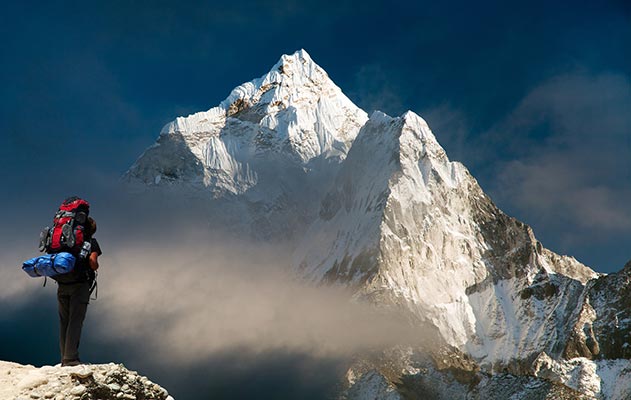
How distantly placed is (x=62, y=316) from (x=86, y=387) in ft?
10.0

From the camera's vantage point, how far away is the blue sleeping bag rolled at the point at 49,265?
20375 mm

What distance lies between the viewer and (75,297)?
21.5 m

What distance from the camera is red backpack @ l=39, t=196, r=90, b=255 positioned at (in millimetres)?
21125

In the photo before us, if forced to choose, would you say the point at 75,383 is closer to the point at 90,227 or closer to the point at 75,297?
the point at 75,297

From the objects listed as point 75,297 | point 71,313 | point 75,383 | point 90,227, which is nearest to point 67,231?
point 90,227

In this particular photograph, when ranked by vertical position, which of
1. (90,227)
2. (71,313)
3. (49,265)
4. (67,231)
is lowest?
(71,313)

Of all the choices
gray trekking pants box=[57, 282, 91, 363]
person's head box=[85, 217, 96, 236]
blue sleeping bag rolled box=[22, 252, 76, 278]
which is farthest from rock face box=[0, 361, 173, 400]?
person's head box=[85, 217, 96, 236]

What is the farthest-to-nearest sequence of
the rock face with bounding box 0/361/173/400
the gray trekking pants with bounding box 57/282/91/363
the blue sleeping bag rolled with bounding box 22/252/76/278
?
1. the gray trekking pants with bounding box 57/282/91/363
2. the blue sleeping bag rolled with bounding box 22/252/76/278
3. the rock face with bounding box 0/361/173/400

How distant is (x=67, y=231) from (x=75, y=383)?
4.57 metres

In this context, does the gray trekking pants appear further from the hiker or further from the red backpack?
the red backpack

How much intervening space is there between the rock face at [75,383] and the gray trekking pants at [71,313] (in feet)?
3.77

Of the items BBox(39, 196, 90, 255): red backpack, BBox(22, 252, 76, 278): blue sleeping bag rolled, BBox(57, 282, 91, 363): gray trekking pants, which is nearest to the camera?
BBox(22, 252, 76, 278): blue sleeping bag rolled

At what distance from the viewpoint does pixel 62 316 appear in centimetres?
2186

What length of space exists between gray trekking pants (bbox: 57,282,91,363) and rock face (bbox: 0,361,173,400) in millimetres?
1150
